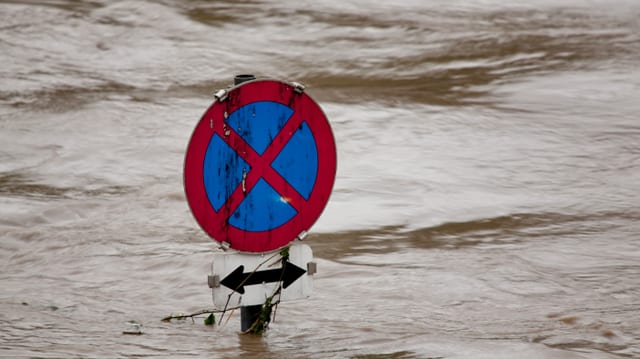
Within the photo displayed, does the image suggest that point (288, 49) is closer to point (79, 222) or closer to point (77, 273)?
point (79, 222)

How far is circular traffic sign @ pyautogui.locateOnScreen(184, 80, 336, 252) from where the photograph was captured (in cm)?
514

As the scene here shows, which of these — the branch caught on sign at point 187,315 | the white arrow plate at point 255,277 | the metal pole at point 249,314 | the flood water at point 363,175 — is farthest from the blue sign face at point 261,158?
the branch caught on sign at point 187,315

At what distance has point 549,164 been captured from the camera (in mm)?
9320

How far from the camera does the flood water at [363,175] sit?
588cm

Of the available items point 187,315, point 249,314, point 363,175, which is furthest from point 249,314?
point 363,175

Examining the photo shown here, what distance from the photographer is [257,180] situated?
521 cm

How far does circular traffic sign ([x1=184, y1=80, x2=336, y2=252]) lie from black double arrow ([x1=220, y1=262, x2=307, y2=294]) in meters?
0.13

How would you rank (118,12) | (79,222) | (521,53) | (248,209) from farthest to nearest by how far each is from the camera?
(118,12) < (521,53) < (79,222) < (248,209)

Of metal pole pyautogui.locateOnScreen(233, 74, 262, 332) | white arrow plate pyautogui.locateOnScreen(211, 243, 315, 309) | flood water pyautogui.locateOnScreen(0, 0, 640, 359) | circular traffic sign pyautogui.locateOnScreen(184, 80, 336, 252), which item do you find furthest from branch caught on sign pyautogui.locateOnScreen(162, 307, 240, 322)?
circular traffic sign pyautogui.locateOnScreen(184, 80, 336, 252)

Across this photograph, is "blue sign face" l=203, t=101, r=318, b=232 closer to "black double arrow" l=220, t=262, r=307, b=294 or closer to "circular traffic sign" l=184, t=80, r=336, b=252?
"circular traffic sign" l=184, t=80, r=336, b=252

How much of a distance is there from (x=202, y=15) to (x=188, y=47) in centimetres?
168

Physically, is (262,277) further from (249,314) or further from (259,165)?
(259,165)

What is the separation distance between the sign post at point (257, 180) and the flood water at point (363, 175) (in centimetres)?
38

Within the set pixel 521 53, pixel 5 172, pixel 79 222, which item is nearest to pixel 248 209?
pixel 79 222
